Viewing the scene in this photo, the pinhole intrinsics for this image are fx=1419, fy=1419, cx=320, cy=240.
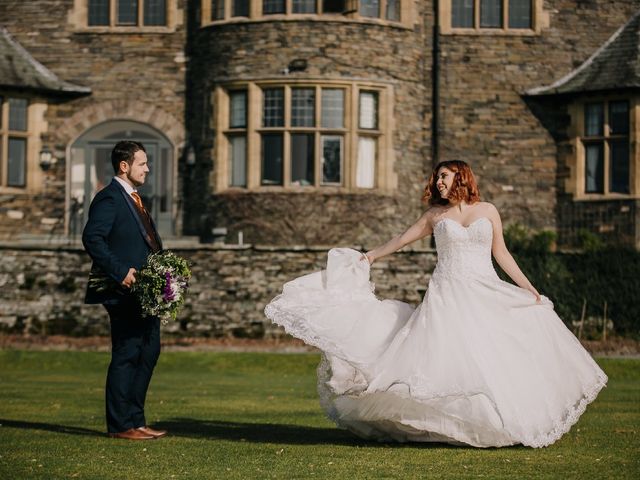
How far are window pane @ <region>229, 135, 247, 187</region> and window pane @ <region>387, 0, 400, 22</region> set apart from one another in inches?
144

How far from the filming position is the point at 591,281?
24.7 m

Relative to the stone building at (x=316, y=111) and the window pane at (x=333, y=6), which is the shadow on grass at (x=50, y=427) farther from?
the window pane at (x=333, y=6)

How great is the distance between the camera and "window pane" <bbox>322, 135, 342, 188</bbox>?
26688mm

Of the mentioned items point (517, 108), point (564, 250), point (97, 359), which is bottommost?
point (97, 359)

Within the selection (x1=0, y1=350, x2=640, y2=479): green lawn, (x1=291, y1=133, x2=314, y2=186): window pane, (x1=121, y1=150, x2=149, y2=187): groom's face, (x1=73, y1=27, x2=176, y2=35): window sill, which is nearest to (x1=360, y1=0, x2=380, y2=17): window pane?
(x1=291, y1=133, x2=314, y2=186): window pane

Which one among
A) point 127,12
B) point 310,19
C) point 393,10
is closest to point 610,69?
point 393,10

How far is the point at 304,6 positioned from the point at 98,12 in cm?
445

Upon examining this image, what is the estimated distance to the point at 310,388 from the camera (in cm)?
1758

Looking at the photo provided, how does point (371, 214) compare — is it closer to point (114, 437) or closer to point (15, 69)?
point (15, 69)

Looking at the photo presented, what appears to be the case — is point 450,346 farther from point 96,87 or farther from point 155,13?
point 155,13

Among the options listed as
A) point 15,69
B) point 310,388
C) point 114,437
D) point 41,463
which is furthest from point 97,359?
point 41,463

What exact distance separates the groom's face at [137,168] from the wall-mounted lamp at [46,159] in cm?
1778

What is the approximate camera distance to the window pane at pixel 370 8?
88.2 feet

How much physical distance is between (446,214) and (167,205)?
18218 mm
